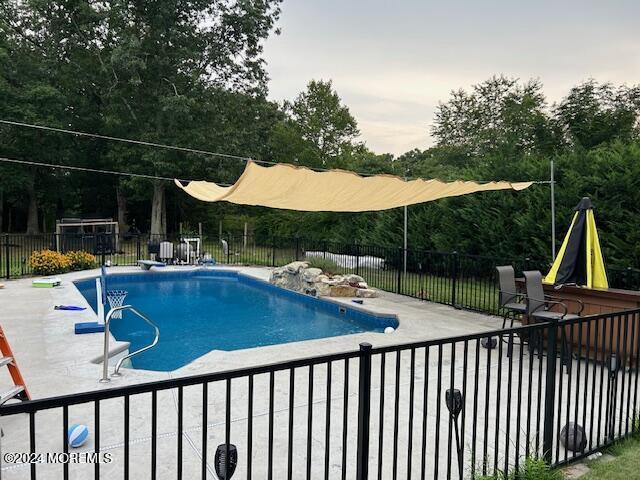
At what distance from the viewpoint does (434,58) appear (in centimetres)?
1148

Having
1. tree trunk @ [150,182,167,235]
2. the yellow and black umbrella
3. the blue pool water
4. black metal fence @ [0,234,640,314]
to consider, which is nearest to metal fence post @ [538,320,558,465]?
the yellow and black umbrella

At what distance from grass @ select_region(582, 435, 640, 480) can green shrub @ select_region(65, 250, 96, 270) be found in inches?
517

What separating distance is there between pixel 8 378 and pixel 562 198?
9.84 m

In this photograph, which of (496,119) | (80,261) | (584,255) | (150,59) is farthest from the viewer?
(496,119)

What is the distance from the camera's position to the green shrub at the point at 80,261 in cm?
Result: 1281

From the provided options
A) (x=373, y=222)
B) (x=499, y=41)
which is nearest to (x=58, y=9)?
(x=373, y=222)

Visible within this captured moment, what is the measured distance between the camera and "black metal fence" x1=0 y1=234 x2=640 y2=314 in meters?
8.57

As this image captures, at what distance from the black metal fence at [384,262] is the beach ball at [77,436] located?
19.9 feet

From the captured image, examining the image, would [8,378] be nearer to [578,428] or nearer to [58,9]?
[578,428]

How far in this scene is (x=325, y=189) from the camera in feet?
23.1

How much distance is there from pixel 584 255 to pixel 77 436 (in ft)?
17.6

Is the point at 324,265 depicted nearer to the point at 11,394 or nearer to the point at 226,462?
the point at 11,394

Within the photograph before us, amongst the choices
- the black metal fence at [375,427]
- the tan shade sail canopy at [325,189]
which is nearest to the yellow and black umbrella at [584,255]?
the black metal fence at [375,427]

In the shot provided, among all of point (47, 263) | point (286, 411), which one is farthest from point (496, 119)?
point (286, 411)
